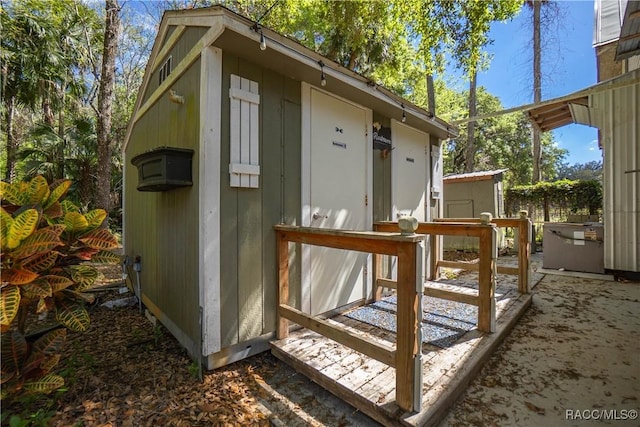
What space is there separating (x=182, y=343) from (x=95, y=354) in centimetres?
77

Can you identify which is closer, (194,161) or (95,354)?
(194,161)

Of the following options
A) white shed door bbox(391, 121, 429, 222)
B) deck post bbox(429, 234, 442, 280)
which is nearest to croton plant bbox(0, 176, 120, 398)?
white shed door bbox(391, 121, 429, 222)

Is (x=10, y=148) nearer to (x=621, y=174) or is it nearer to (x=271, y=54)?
(x=271, y=54)

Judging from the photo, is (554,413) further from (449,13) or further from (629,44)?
(449,13)

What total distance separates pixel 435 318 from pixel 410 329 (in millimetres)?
1627

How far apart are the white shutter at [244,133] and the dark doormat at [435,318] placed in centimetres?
188

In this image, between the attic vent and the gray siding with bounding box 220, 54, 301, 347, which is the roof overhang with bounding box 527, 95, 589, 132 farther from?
the attic vent

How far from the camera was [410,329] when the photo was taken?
64.1 inches

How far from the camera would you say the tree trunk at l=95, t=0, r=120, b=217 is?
568 centimetres

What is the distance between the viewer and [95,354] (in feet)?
8.29

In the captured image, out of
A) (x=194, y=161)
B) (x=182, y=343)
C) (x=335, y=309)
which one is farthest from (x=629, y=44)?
(x=182, y=343)

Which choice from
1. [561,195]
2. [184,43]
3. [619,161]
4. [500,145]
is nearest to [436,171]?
[619,161]

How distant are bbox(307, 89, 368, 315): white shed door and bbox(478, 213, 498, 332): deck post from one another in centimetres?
128

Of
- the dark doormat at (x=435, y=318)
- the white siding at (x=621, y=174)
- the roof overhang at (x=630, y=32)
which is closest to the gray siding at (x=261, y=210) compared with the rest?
the dark doormat at (x=435, y=318)
